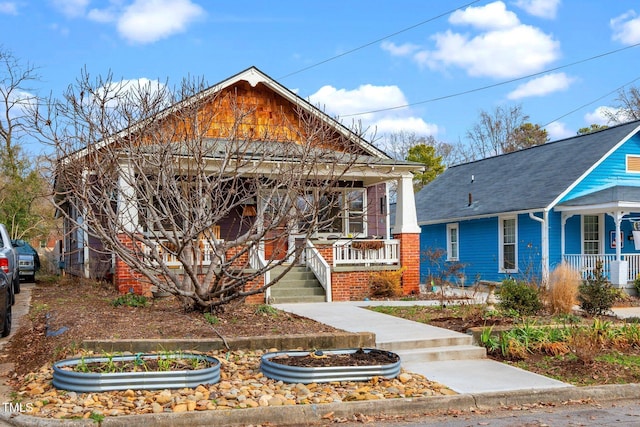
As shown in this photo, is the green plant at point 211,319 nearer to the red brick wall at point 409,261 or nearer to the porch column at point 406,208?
the red brick wall at point 409,261

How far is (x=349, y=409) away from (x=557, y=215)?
→ 15.5 m

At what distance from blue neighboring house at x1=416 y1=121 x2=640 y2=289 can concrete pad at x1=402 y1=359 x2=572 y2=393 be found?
9.41 meters

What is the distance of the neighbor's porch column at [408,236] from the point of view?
17.2 meters

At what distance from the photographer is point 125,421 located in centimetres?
603

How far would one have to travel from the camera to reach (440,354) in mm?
9328

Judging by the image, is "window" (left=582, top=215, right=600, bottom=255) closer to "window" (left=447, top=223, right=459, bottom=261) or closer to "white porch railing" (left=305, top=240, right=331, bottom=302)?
"window" (left=447, top=223, right=459, bottom=261)

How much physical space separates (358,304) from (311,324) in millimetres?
4461

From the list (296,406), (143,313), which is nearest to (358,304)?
(143,313)

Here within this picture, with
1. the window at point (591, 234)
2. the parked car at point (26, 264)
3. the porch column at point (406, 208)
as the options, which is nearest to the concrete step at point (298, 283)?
the porch column at point (406, 208)

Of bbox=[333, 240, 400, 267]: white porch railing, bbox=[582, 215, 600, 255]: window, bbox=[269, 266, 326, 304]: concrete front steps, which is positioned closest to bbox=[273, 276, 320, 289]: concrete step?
bbox=[269, 266, 326, 304]: concrete front steps

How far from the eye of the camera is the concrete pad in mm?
7680

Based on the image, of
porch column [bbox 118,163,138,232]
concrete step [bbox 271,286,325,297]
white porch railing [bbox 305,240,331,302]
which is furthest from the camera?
white porch railing [bbox 305,240,331,302]

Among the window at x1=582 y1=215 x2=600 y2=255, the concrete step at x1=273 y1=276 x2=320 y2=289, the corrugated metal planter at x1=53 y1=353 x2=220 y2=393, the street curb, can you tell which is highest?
the window at x1=582 y1=215 x2=600 y2=255

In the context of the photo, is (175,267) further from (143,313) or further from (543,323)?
(543,323)
